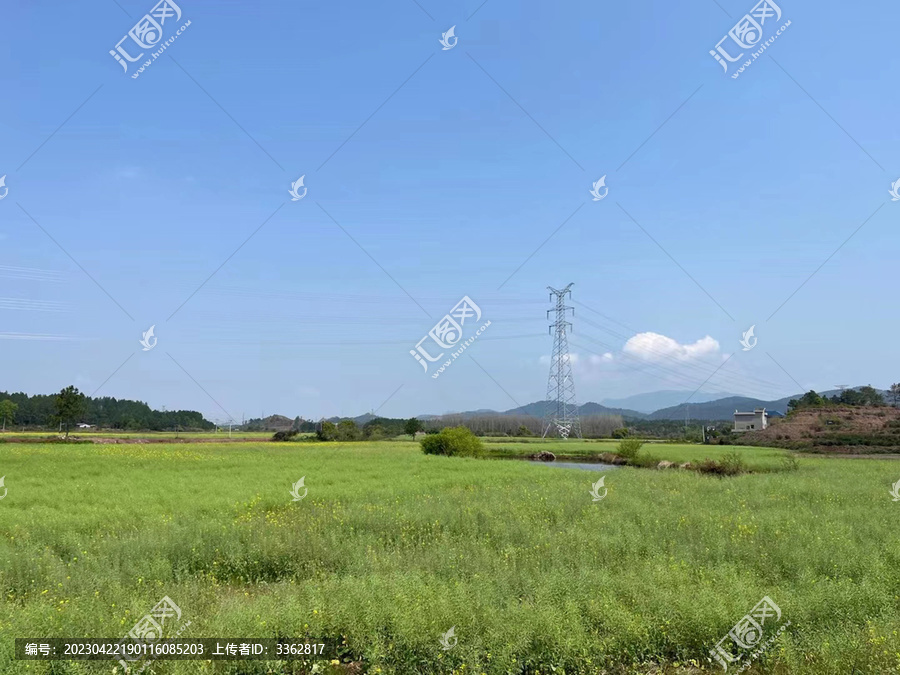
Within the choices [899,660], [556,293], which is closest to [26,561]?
[899,660]

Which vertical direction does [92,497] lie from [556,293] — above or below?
below

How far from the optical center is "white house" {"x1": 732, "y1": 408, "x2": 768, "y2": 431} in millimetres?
86438

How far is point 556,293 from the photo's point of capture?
222 ft

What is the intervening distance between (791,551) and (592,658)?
269 inches

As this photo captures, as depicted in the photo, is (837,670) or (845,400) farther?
(845,400)

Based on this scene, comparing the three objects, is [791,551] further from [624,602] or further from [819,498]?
[819,498]

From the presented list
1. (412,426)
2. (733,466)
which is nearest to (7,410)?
(412,426)

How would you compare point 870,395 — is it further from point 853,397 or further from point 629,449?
point 629,449

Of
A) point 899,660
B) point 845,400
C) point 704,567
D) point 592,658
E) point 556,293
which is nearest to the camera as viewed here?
point 899,660
